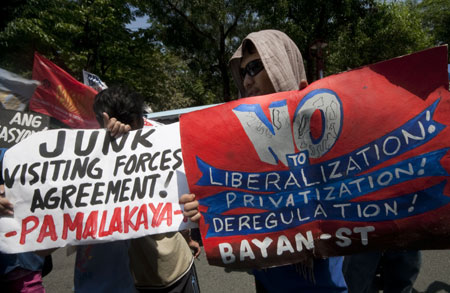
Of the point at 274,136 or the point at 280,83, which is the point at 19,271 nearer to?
the point at 274,136

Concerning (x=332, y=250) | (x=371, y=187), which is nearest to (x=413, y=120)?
(x=371, y=187)

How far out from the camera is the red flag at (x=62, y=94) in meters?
3.03

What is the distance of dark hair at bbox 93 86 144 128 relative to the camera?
1.47 metres

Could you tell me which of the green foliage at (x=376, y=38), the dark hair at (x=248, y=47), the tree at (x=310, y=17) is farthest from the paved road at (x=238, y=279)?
the green foliage at (x=376, y=38)

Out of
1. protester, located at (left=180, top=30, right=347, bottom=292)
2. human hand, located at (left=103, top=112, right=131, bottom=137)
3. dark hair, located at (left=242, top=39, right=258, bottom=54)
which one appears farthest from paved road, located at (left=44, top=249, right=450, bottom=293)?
dark hair, located at (left=242, top=39, right=258, bottom=54)

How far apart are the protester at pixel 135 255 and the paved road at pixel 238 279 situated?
160cm

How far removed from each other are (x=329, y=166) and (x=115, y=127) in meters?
0.97

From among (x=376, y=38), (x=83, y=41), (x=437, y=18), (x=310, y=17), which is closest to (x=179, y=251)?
(x=310, y=17)

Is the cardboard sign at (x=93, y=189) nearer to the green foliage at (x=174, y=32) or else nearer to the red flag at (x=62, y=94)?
the red flag at (x=62, y=94)

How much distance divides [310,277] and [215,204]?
1.56ft

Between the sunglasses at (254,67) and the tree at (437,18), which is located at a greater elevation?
the tree at (437,18)

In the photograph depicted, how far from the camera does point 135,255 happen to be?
4.66 feet

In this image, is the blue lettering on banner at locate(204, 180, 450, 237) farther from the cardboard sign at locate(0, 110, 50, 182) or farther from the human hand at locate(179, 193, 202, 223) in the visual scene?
the cardboard sign at locate(0, 110, 50, 182)

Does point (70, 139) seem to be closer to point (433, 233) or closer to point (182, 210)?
point (182, 210)
